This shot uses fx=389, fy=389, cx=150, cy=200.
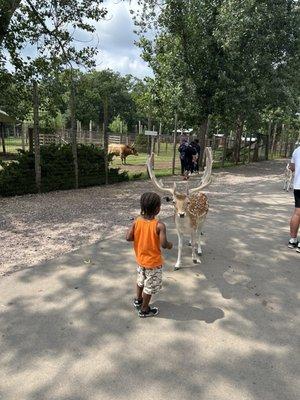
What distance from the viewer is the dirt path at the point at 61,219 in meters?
6.29

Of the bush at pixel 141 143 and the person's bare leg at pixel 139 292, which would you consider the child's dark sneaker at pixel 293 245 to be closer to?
the person's bare leg at pixel 139 292

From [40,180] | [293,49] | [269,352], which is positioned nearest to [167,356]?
[269,352]

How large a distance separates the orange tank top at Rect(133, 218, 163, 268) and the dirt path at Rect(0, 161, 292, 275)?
2241mm

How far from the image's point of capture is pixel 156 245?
13.8 ft

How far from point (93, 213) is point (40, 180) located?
111 inches

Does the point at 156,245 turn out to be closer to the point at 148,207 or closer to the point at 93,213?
the point at 148,207

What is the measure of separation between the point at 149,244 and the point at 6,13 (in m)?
10.6

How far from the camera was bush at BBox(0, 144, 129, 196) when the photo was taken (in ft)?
34.5

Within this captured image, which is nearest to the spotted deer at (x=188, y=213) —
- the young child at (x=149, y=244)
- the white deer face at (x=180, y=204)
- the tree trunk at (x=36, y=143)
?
the white deer face at (x=180, y=204)

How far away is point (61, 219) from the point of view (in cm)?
842

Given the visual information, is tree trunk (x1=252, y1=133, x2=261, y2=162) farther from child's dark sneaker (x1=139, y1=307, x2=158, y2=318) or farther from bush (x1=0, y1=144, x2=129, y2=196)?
child's dark sneaker (x1=139, y1=307, x2=158, y2=318)

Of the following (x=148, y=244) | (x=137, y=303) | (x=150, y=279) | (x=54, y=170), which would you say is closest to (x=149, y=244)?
(x=148, y=244)

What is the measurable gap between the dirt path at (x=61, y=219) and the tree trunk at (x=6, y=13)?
18.1 feet

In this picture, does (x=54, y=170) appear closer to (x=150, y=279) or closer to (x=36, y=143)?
(x=36, y=143)
